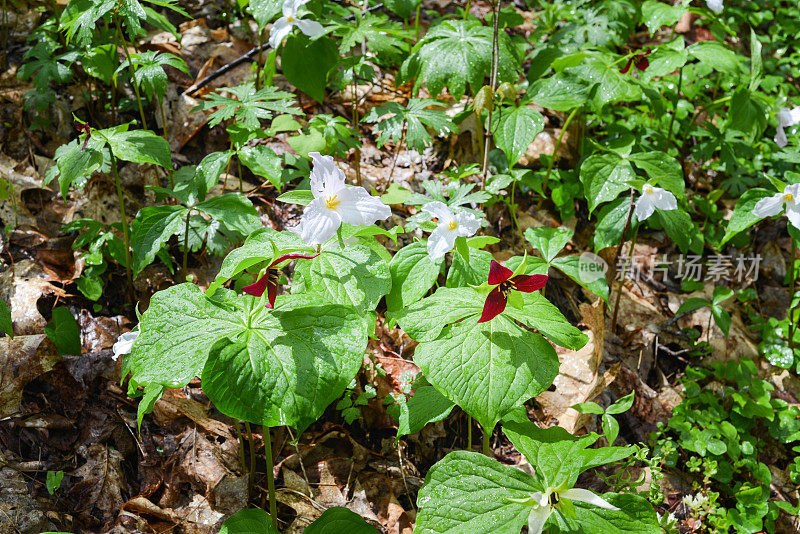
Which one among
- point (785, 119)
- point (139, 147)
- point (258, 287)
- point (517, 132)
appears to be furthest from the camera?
point (785, 119)

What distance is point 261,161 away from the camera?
98.8 inches

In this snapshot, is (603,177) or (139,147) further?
(603,177)

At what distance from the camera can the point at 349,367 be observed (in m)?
1.53

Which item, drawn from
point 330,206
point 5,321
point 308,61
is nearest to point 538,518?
point 330,206

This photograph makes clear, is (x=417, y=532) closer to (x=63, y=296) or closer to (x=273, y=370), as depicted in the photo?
(x=273, y=370)

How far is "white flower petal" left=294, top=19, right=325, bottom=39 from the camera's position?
8.44ft

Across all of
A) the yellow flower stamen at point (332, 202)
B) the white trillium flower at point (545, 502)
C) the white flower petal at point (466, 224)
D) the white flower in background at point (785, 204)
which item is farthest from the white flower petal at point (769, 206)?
the yellow flower stamen at point (332, 202)

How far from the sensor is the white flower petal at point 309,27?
2572 mm

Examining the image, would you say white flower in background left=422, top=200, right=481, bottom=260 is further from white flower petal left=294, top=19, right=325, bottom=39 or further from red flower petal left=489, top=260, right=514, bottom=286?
white flower petal left=294, top=19, right=325, bottom=39

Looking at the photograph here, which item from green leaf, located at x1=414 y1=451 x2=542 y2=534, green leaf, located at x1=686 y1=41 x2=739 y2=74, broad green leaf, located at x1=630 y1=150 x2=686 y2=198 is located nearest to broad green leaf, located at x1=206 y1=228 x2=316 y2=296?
green leaf, located at x1=414 y1=451 x2=542 y2=534

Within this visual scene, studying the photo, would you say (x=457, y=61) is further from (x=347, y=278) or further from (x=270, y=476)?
(x=270, y=476)

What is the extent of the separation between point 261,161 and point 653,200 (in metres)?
1.66

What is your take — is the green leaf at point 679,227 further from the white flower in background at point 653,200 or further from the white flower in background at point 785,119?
the white flower in background at point 785,119

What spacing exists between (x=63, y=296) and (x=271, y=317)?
4.56 ft
